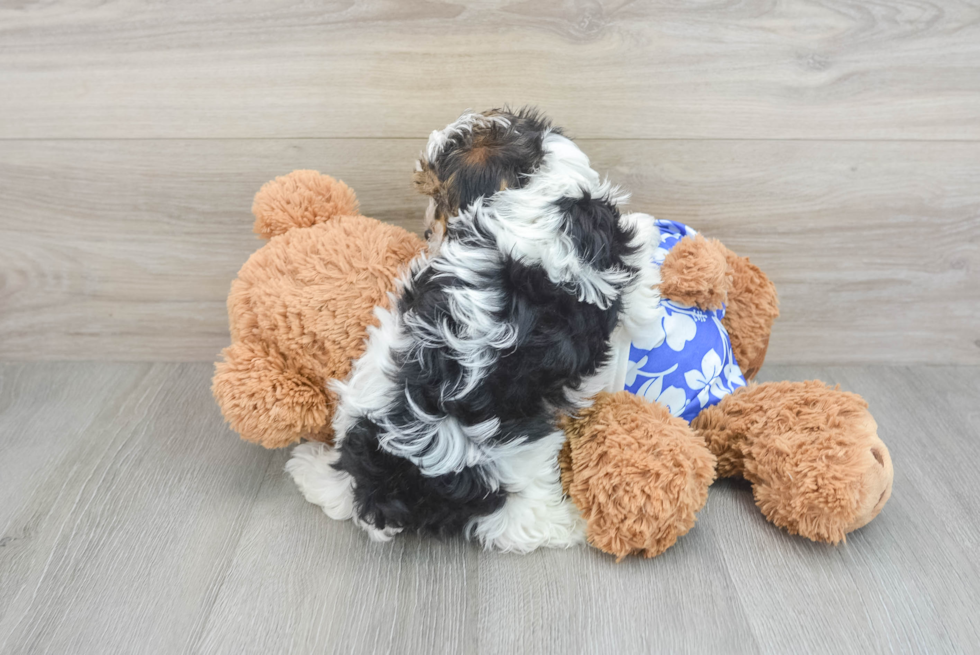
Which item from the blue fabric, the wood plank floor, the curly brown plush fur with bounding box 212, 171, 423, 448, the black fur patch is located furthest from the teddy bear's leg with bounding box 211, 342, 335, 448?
the blue fabric

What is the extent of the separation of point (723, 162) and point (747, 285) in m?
0.20

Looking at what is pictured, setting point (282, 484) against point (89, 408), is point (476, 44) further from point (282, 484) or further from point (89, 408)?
point (89, 408)

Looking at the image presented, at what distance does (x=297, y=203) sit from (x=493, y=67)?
0.32 metres

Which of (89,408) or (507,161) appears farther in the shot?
(89,408)

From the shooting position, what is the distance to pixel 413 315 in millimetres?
680

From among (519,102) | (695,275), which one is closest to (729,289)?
(695,275)

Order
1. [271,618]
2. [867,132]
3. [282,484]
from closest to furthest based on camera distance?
1. [271,618]
2. [282,484]
3. [867,132]

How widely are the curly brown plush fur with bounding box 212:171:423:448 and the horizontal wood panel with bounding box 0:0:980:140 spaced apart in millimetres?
253

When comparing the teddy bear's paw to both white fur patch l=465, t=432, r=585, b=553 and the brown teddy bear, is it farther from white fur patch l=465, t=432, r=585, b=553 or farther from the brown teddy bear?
white fur patch l=465, t=432, r=585, b=553

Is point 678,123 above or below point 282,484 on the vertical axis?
above

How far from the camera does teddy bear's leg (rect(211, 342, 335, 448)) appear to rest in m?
0.73

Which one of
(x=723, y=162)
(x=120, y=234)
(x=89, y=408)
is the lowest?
(x=89, y=408)

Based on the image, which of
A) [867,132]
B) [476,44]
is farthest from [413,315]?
[867,132]

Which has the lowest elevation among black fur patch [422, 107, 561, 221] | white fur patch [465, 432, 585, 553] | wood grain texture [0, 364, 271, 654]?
wood grain texture [0, 364, 271, 654]
